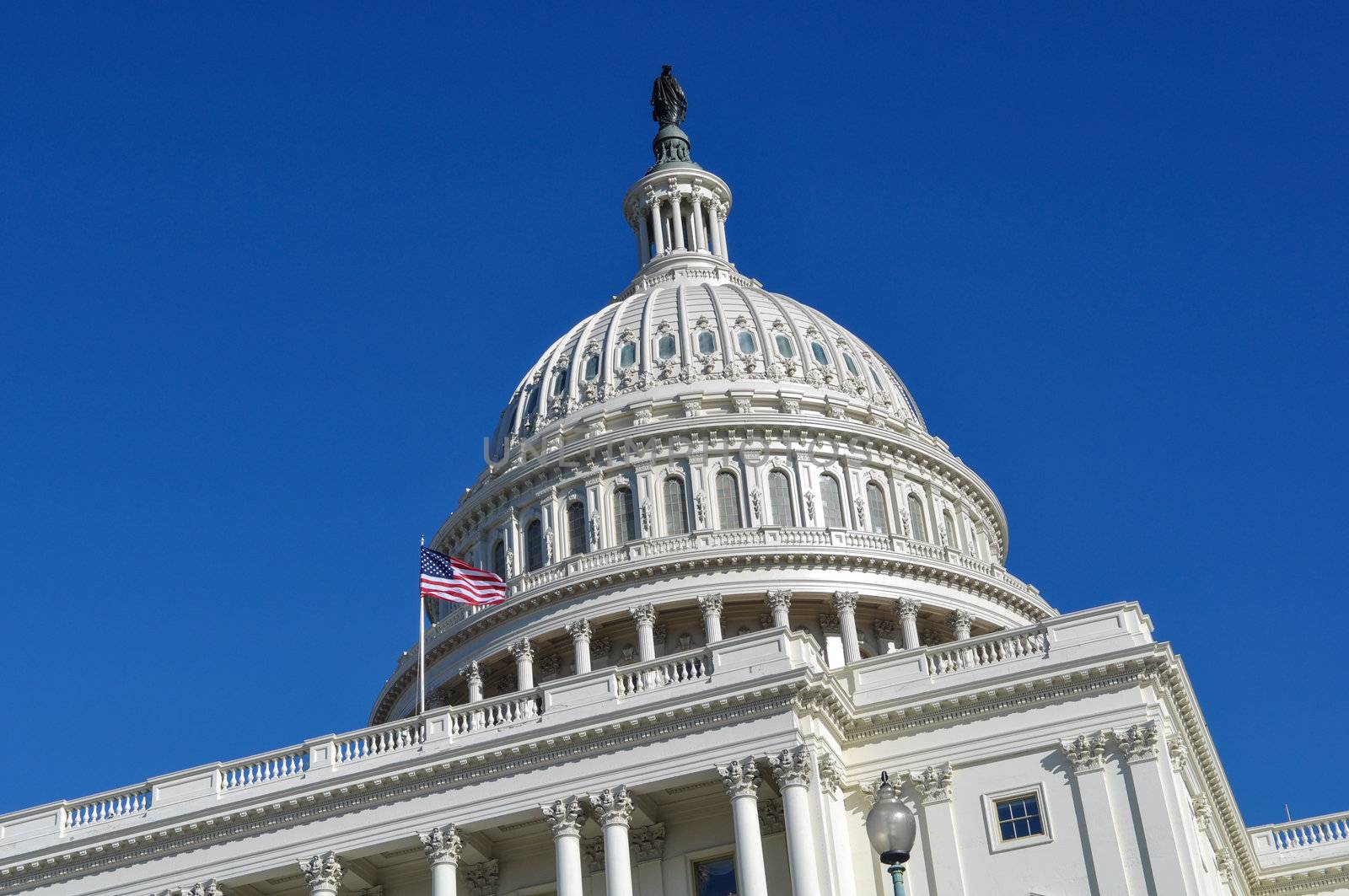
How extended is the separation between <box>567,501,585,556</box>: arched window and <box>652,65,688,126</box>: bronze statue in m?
36.3

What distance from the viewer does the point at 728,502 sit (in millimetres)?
75125

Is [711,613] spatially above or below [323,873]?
above

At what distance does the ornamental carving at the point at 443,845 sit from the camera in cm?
4578

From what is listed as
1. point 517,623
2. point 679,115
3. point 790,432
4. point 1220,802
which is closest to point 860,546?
point 790,432

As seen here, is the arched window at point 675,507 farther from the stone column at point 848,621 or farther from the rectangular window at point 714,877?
the rectangular window at point 714,877

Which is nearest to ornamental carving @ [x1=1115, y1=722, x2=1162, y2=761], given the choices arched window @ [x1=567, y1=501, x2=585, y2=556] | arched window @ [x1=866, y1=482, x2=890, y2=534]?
arched window @ [x1=866, y1=482, x2=890, y2=534]

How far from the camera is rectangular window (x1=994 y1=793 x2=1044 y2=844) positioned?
146 feet

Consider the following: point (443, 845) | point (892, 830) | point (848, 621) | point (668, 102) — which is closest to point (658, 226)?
point (668, 102)

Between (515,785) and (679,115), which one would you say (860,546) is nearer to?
(515,785)

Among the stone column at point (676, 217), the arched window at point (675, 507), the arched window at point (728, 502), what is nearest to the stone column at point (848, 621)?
the arched window at point (728, 502)

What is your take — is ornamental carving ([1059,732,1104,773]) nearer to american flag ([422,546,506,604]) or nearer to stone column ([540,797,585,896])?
stone column ([540,797,585,896])

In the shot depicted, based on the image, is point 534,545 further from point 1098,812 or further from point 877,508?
point 1098,812

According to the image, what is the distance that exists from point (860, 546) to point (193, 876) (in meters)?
32.4

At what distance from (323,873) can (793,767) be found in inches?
491
